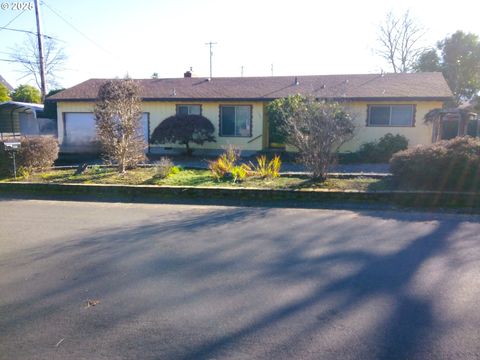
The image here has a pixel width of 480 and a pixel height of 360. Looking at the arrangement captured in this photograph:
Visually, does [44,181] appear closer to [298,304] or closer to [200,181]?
[200,181]

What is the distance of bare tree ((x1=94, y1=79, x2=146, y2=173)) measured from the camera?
38.1ft

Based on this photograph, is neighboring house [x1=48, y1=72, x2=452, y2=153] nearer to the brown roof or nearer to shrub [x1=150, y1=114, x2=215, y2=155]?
the brown roof

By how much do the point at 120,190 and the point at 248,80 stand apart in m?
13.8

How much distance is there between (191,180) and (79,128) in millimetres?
12293

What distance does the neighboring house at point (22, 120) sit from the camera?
2472 cm

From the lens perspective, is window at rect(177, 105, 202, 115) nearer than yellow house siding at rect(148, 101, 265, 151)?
No

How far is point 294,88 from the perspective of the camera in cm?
1967

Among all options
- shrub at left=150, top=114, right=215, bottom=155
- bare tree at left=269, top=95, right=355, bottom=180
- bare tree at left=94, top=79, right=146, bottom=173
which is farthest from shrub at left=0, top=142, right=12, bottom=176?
bare tree at left=269, top=95, right=355, bottom=180

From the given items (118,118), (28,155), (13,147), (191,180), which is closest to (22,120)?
(28,155)

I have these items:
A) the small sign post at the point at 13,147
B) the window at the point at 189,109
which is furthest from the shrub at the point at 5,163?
the window at the point at 189,109

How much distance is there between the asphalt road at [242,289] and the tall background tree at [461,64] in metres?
31.5

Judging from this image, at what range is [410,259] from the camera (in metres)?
5.13

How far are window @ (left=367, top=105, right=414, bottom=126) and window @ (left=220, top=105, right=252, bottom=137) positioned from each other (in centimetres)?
546

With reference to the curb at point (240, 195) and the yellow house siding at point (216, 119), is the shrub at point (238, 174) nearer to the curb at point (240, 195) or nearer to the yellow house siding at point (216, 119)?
the curb at point (240, 195)
